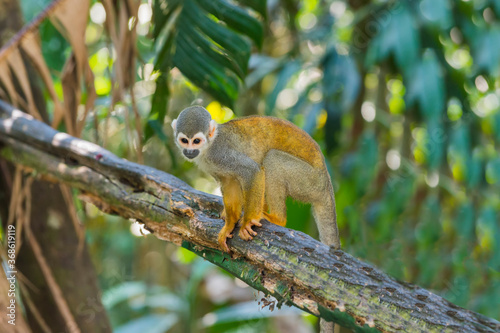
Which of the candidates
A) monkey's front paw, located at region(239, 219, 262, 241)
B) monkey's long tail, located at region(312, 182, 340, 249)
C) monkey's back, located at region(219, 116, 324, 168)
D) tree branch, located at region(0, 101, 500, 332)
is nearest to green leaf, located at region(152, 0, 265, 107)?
monkey's back, located at region(219, 116, 324, 168)

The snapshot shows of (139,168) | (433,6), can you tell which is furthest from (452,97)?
(139,168)

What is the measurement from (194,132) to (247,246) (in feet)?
1.88

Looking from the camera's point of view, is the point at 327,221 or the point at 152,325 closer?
the point at 327,221

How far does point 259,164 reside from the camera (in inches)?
84.3

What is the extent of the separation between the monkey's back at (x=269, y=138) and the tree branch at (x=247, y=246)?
32 cm

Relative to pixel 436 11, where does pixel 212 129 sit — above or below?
below

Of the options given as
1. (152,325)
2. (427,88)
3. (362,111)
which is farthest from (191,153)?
(152,325)

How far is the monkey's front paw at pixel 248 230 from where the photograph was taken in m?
1.75

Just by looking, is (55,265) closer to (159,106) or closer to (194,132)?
(159,106)

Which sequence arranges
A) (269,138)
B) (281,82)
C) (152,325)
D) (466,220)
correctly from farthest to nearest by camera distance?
(152,325)
(466,220)
(281,82)
(269,138)

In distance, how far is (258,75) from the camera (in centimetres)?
368

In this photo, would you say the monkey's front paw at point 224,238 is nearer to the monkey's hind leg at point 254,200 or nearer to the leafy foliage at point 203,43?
the monkey's hind leg at point 254,200

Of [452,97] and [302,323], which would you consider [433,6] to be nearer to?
[452,97]

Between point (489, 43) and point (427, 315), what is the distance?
2519 millimetres
